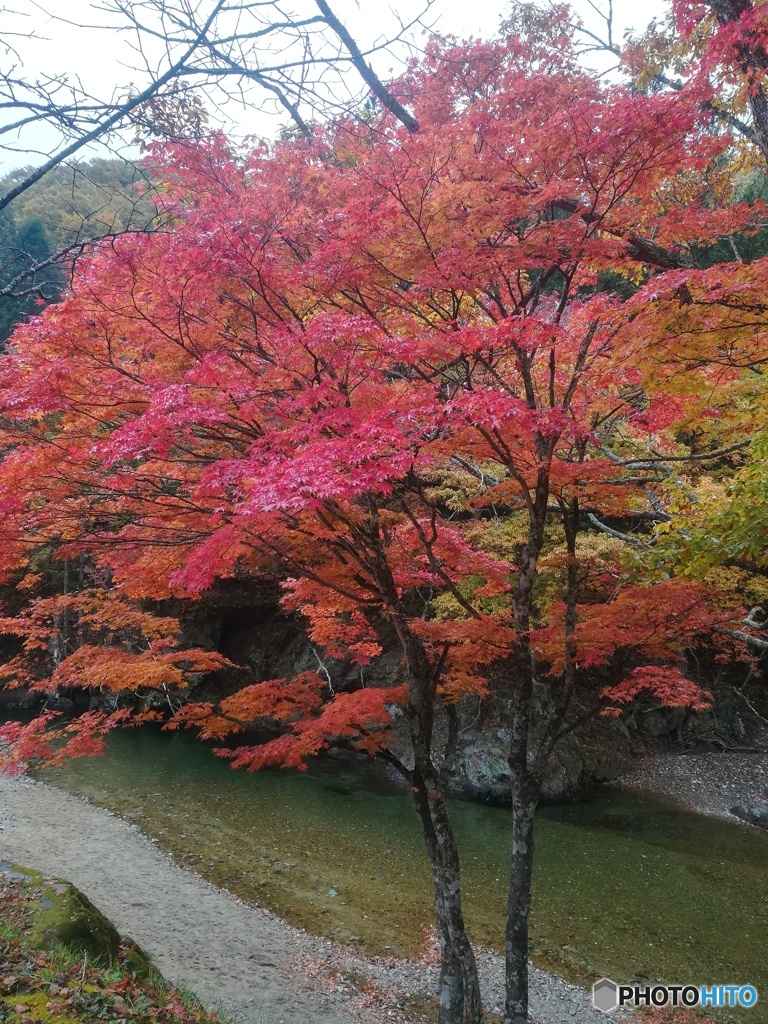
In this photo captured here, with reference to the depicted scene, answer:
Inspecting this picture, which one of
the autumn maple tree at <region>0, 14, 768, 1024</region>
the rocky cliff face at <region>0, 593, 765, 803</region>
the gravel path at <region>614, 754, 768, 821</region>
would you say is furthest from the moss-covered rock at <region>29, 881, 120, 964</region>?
the gravel path at <region>614, 754, 768, 821</region>

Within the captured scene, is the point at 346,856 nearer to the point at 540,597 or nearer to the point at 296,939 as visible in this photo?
the point at 296,939

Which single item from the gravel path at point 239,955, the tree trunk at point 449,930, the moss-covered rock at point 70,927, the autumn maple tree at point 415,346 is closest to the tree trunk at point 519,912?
the autumn maple tree at point 415,346

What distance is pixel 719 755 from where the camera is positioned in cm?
1375

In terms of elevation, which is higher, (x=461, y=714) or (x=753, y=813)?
(x=461, y=714)

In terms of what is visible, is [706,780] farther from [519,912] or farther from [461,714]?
[519,912]

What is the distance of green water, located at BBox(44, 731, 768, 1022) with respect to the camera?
7.39 metres

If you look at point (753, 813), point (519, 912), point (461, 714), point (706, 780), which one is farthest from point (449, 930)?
point (706, 780)

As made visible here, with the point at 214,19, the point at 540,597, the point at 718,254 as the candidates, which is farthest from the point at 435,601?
the point at 718,254

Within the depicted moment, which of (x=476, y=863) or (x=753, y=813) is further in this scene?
(x=753, y=813)

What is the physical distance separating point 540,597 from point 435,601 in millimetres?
2274

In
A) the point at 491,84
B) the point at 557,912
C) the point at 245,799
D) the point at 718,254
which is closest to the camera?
the point at 491,84

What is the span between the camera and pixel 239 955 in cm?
702

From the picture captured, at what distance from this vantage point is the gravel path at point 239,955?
6191 mm

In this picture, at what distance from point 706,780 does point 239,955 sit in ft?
36.0
